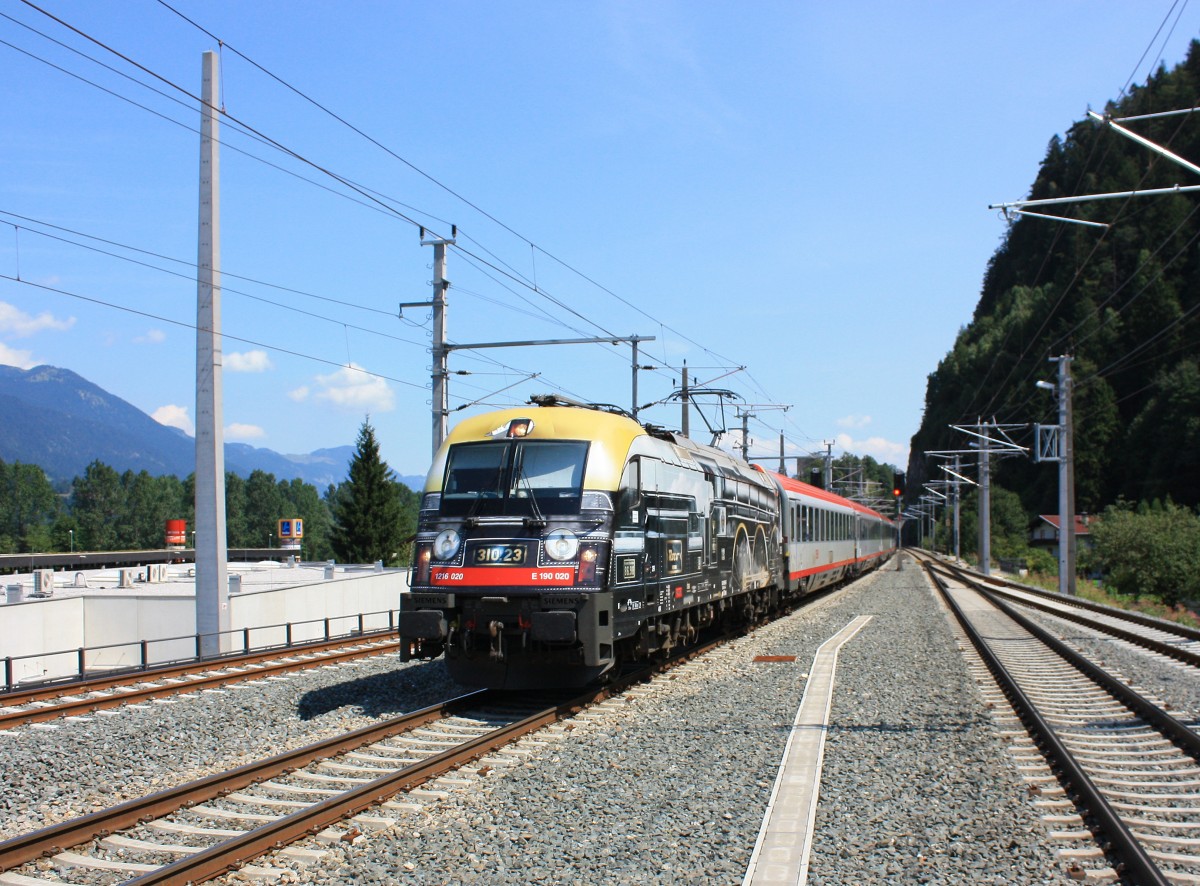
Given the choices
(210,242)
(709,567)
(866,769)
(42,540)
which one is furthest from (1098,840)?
(42,540)

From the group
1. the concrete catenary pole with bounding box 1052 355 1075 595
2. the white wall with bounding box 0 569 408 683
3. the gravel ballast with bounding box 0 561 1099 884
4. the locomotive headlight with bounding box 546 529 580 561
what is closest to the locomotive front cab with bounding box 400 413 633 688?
the locomotive headlight with bounding box 546 529 580 561

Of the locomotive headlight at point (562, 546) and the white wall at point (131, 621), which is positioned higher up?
the locomotive headlight at point (562, 546)

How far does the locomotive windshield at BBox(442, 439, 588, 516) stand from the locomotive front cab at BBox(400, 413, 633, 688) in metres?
0.01

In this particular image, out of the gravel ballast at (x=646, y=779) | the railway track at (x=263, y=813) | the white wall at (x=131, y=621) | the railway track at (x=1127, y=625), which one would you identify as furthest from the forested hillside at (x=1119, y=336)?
the railway track at (x=263, y=813)

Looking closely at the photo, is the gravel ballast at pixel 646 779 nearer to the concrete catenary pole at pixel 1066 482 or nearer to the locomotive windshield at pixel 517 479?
the locomotive windshield at pixel 517 479

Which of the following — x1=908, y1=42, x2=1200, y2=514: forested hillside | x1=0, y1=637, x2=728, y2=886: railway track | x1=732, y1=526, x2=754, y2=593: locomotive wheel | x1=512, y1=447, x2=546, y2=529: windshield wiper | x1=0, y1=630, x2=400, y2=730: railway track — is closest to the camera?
x1=0, y1=637, x2=728, y2=886: railway track

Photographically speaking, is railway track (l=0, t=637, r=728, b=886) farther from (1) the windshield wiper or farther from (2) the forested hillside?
(2) the forested hillside

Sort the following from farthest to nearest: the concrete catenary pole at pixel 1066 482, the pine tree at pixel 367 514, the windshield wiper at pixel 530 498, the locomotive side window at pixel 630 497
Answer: the pine tree at pixel 367 514 → the concrete catenary pole at pixel 1066 482 → the locomotive side window at pixel 630 497 → the windshield wiper at pixel 530 498

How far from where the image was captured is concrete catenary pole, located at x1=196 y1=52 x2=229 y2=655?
16.6m

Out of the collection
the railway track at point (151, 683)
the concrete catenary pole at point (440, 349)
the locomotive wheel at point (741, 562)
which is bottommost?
the railway track at point (151, 683)

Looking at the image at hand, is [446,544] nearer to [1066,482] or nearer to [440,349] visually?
[440,349]

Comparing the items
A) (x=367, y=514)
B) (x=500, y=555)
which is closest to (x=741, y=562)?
(x=500, y=555)

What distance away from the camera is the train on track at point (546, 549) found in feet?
35.5

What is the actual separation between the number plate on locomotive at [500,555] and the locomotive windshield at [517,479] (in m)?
0.42
